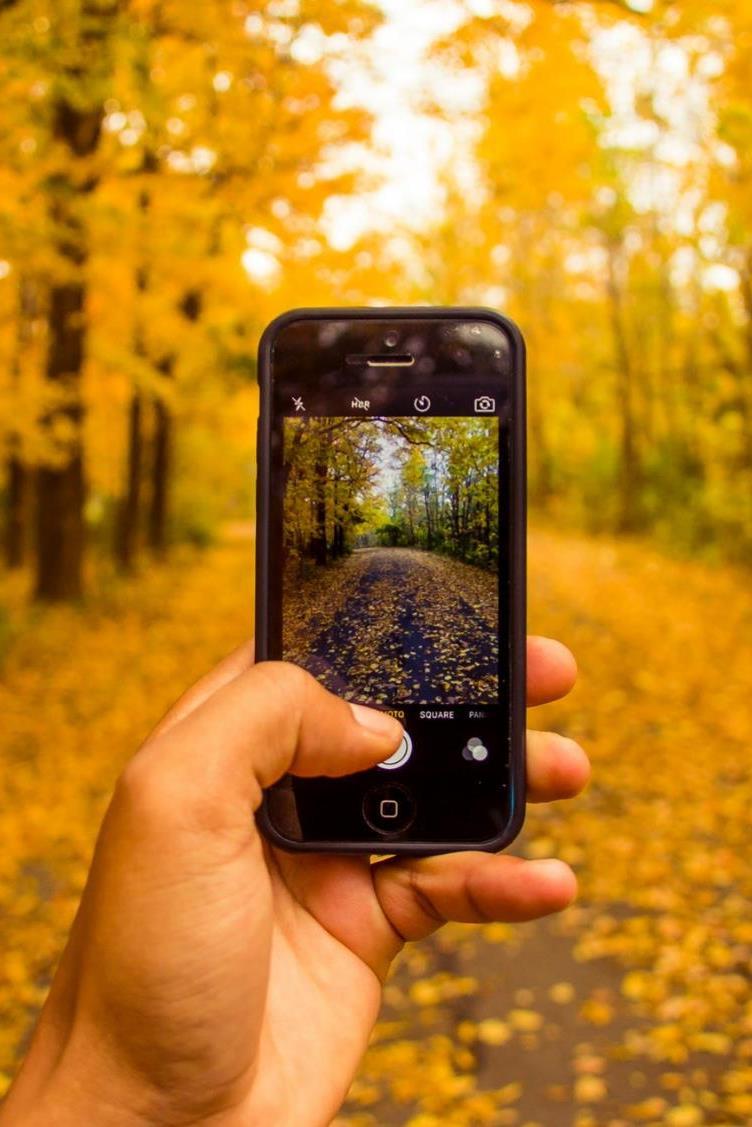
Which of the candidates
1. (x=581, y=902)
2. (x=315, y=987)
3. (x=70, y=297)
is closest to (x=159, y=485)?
(x=70, y=297)

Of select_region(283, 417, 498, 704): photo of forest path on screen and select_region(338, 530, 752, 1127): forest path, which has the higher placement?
select_region(283, 417, 498, 704): photo of forest path on screen

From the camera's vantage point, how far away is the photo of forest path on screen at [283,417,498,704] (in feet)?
7.42

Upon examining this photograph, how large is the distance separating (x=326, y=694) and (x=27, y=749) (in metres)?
7.13

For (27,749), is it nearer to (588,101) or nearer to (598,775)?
(598,775)

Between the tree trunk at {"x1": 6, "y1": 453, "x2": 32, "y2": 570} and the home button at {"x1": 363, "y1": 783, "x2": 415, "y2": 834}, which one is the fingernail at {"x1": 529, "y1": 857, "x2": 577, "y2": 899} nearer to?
the home button at {"x1": 363, "y1": 783, "x2": 415, "y2": 834}

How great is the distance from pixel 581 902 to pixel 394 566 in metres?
4.10

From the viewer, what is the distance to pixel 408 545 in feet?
7.35

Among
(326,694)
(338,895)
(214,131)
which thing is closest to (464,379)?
(326,694)

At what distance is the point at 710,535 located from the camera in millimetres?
18734

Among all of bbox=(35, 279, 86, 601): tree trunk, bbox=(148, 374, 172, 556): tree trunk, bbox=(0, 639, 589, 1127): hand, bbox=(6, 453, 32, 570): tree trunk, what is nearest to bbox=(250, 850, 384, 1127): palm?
bbox=(0, 639, 589, 1127): hand

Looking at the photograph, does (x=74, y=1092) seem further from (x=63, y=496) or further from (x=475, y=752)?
(x=63, y=496)

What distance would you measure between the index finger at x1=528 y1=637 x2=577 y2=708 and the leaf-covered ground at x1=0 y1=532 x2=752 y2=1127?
2469mm

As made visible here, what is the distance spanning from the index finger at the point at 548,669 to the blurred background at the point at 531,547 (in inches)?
96.6

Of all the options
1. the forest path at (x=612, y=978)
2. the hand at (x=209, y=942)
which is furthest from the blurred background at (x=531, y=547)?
the hand at (x=209, y=942)
